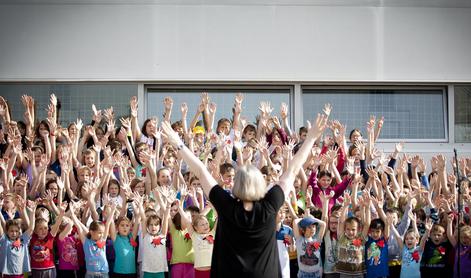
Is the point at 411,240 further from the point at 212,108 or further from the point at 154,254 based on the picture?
the point at 212,108

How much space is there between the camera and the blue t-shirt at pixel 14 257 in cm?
796

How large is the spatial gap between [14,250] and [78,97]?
3.96 m

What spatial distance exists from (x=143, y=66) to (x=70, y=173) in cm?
271

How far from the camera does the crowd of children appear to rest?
7.98 metres

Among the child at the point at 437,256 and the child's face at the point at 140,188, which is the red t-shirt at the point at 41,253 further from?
the child at the point at 437,256

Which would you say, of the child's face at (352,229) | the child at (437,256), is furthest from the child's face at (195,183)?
the child at (437,256)

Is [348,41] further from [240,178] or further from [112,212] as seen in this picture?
[240,178]

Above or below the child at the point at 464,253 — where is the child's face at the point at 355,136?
above

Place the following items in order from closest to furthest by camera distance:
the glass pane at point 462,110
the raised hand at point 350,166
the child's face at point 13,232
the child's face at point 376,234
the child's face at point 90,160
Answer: the child's face at point 13,232 → the child's face at point 376,234 → the raised hand at point 350,166 → the child's face at point 90,160 → the glass pane at point 462,110

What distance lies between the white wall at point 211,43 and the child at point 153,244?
3.83 metres

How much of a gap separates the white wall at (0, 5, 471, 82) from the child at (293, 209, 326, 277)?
388 centimetres

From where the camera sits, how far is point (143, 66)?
37.4 ft

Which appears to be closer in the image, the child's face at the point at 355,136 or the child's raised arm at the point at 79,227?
the child's raised arm at the point at 79,227

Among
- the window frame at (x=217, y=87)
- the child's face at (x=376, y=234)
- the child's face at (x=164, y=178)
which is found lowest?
the child's face at (x=376, y=234)
